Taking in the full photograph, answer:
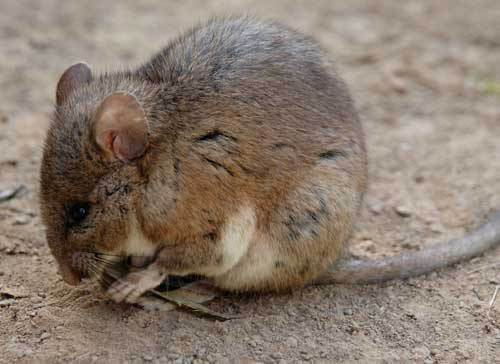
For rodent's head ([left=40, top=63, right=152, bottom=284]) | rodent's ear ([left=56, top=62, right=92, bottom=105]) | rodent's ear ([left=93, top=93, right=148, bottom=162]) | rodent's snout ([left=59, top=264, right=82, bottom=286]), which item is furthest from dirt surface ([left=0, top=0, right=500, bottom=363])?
rodent's ear ([left=56, top=62, right=92, bottom=105])

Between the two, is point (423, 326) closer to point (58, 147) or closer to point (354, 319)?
point (354, 319)

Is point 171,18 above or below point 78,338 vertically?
above

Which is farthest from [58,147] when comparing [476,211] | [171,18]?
[171,18]

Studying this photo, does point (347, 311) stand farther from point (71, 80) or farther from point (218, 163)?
point (71, 80)

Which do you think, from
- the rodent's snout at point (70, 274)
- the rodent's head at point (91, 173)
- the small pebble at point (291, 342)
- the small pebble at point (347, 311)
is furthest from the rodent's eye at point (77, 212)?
the small pebble at point (347, 311)

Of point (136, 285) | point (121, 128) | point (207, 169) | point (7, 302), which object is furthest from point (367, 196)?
point (7, 302)

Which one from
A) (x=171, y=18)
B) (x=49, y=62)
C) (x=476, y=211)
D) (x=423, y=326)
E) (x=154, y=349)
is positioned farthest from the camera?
(x=171, y=18)
